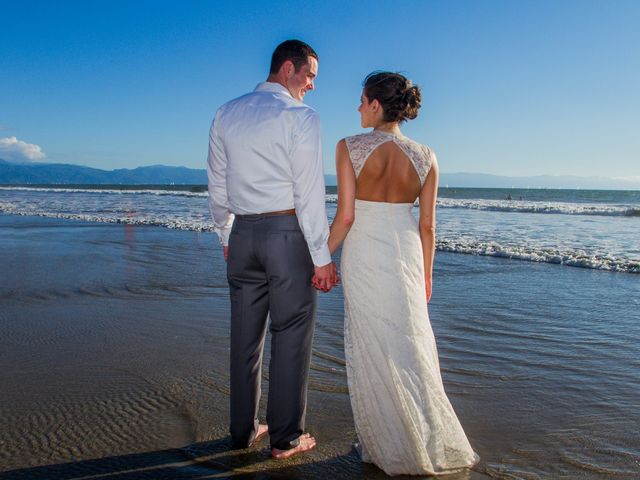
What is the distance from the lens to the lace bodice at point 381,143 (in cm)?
289

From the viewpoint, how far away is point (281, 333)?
2.87 metres

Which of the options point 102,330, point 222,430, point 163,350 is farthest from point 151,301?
point 222,430

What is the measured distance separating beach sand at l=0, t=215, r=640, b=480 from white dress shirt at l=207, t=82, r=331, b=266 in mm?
1257

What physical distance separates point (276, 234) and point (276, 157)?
384 millimetres

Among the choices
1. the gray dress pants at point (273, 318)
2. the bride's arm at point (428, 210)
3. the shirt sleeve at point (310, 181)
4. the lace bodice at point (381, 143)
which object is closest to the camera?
the shirt sleeve at point (310, 181)

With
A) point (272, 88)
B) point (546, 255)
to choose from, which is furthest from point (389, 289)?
point (546, 255)

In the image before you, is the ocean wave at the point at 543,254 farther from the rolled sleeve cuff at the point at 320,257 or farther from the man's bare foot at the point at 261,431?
the rolled sleeve cuff at the point at 320,257

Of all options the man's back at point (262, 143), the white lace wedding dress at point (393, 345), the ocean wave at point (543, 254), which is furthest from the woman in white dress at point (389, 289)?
the ocean wave at point (543, 254)

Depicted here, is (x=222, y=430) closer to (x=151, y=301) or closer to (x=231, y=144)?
(x=231, y=144)

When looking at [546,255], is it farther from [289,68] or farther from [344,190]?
[289,68]

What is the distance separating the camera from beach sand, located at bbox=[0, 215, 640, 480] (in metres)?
2.82

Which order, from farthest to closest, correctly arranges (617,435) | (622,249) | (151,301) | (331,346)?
1. (622,249)
2. (151,301)
3. (331,346)
4. (617,435)

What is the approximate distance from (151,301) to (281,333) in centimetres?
395

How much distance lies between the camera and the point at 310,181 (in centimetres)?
270
